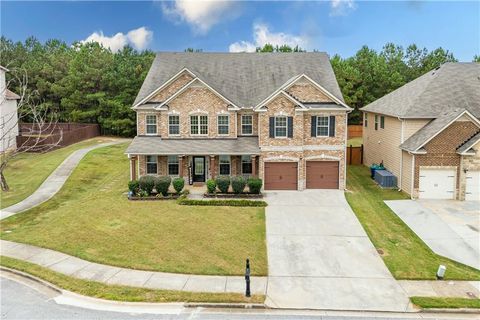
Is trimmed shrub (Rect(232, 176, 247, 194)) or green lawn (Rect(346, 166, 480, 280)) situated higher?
trimmed shrub (Rect(232, 176, 247, 194))

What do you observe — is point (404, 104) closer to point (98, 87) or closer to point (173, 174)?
point (173, 174)

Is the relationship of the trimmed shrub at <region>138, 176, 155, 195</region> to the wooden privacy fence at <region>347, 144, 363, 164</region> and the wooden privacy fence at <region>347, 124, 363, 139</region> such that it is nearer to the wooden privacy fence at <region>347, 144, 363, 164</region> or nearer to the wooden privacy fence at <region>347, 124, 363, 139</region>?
the wooden privacy fence at <region>347, 144, 363, 164</region>

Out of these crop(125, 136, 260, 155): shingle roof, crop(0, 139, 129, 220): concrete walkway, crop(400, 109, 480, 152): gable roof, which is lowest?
crop(0, 139, 129, 220): concrete walkway

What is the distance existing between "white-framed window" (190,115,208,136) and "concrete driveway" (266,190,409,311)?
25.9 feet

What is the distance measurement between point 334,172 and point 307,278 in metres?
14.1

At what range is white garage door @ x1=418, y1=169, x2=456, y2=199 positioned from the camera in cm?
2627

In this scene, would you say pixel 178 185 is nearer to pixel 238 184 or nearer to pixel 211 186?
pixel 211 186

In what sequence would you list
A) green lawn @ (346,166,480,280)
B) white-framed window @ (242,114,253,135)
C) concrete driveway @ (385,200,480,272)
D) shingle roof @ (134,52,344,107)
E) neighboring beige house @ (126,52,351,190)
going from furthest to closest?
shingle roof @ (134,52,344,107), white-framed window @ (242,114,253,135), neighboring beige house @ (126,52,351,190), concrete driveway @ (385,200,480,272), green lawn @ (346,166,480,280)

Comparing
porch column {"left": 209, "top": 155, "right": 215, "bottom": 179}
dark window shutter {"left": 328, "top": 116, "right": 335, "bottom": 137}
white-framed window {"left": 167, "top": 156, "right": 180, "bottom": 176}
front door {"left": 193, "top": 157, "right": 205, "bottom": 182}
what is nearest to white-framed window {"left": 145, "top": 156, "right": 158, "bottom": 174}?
white-framed window {"left": 167, "top": 156, "right": 180, "bottom": 176}

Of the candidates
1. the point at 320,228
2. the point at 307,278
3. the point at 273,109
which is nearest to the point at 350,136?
the point at 273,109

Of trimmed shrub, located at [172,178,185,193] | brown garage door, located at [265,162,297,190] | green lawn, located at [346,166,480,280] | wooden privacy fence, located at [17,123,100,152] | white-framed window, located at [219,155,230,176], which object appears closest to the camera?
green lawn, located at [346,166,480,280]

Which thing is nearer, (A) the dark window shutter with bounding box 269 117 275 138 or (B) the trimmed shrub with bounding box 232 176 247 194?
(B) the trimmed shrub with bounding box 232 176 247 194

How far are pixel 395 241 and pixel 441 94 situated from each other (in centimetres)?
1428

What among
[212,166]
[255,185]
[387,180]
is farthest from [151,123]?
[387,180]
